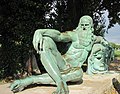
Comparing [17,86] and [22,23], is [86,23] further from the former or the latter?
[22,23]

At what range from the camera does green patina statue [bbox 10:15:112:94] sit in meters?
6.38

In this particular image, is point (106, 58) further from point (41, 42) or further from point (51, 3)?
point (51, 3)

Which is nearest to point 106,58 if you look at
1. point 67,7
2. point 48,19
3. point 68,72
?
point 68,72

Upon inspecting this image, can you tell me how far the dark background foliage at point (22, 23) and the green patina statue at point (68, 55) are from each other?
4.12 metres

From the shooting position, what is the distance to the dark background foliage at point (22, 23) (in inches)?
466

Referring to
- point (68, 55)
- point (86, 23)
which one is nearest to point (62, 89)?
point (68, 55)

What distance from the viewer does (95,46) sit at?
799cm

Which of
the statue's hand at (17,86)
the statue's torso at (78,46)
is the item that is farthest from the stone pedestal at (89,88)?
the statue's torso at (78,46)

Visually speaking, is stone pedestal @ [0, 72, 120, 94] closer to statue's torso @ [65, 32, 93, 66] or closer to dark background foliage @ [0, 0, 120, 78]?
statue's torso @ [65, 32, 93, 66]

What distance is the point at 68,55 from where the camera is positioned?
7656 millimetres

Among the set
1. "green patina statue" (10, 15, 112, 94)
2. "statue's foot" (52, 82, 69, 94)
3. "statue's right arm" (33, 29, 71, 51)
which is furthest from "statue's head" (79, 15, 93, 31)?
"statue's foot" (52, 82, 69, 94)

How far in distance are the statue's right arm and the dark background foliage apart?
4.46 m

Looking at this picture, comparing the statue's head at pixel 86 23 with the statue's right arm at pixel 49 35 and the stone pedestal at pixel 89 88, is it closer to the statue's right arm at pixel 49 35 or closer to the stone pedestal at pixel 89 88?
the statue's right arm at pixel 49 35

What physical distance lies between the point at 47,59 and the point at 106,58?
7.63 feet
